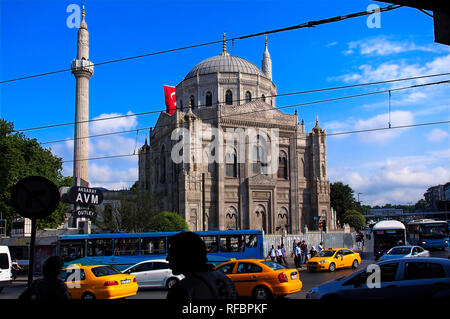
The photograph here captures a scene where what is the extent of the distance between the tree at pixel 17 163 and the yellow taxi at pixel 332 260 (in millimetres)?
26160

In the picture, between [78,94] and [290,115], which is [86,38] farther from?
[290,115]

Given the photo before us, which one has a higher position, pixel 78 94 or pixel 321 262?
pixel 78 94

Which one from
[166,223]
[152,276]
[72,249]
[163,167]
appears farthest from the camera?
[163,167]

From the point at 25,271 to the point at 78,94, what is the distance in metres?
17.7

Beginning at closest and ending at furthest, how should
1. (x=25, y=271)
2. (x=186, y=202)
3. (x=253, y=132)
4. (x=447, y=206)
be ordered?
(x=25, y=271) → (x=186, y=202) → (x=253, y=132) → (x=447, y=206)

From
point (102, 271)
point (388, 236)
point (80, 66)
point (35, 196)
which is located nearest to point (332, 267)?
point (388, 236)

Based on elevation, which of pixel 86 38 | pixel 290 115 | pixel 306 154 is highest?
pixel 86 38

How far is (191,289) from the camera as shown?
3.22 meters

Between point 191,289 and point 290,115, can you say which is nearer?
point 191,289

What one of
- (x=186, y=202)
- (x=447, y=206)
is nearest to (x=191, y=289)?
(x=186, y=202)

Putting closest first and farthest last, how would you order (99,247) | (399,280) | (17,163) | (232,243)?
(399,280) → (99,247) → (232,243) → (17,163)

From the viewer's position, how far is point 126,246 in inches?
882

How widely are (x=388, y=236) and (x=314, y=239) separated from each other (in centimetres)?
924

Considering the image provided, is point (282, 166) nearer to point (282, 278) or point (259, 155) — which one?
point (259, 155)
